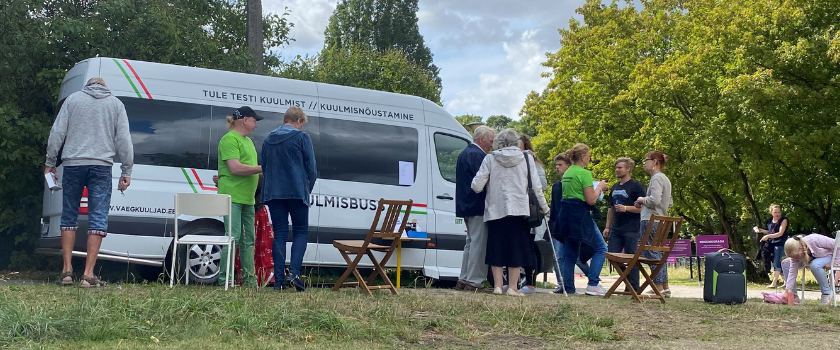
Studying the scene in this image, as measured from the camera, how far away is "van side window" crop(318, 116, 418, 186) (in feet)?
33.0

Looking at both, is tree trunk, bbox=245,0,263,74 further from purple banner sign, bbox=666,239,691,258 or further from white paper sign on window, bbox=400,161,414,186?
purple banner sign, bbox=666,239,691,258

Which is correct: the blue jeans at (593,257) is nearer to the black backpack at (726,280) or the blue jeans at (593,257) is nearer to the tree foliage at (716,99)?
the black backpack at (726,280)

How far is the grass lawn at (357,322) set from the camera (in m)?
4.84

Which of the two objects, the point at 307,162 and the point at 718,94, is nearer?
the point at 307,162

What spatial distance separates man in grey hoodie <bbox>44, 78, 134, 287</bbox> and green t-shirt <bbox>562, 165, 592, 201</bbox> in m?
4.79

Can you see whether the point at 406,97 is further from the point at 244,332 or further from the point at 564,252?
the point at 244,332

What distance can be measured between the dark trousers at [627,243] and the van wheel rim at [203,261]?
4.61 m

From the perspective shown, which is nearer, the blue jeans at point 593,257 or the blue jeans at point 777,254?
the blue jeans at point 593,257

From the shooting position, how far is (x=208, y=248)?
9.34 m

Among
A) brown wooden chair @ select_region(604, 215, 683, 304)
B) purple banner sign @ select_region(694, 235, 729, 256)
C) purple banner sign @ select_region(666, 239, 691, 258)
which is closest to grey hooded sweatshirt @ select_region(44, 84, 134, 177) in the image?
brown wooden chair @ select_region(604, 215, 683, 304)

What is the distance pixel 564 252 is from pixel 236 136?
4.13 m

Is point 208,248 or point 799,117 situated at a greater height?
point 799,117

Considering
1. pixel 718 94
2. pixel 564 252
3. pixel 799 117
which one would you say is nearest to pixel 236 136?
pixel 564 252

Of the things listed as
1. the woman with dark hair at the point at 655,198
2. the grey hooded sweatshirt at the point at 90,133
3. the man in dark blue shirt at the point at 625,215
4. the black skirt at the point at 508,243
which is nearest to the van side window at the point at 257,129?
the grey hooded sweatshirt at the point at 90,133
